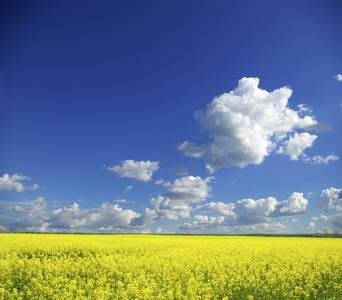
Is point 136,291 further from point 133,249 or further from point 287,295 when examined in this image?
point 133,249

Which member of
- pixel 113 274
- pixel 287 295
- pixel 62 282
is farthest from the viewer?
pixel 113 274

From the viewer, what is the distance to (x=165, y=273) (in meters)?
11.5

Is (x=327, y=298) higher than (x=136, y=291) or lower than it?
lower

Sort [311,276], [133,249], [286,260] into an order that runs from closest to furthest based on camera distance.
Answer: [311,276] → [286,260] → [133,249]

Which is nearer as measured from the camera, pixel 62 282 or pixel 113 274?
pixel 62 282

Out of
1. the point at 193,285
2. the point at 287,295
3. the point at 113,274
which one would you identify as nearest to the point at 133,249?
the point at 113,274

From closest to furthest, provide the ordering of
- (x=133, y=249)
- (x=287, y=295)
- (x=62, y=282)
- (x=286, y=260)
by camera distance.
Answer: (x=287, y=295) < (x=62, y=282) < (x=286, y=260) < (x=133, y=249)

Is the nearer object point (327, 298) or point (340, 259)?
point (327, 298)

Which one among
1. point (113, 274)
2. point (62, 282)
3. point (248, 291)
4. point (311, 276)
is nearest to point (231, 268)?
point (248, 291)

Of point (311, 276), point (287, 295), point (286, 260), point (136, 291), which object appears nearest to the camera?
point (136, 291)

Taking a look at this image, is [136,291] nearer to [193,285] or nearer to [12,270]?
[193,285]

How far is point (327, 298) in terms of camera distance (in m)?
9.63

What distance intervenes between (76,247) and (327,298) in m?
18.3

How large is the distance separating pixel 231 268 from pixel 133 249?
35.6ft
